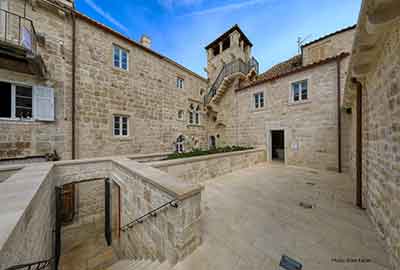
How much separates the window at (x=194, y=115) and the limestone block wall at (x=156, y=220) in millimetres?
7985

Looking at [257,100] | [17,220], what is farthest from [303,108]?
[17,220]

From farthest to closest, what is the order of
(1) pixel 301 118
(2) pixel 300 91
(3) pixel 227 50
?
(3) pixel 227 50 < (2) pixel 300 91 < (1) pixel 301 118

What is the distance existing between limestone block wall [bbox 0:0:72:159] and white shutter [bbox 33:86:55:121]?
0.71 ft

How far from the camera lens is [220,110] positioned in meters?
12.3

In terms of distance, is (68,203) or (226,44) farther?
(226,44)

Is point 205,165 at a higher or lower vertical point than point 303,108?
lower

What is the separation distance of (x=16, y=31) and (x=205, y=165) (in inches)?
323

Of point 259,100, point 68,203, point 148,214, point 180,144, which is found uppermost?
point 259,100

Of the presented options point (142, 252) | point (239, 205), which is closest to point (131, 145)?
point (142, 252)

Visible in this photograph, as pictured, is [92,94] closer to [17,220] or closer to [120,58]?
[120,58]

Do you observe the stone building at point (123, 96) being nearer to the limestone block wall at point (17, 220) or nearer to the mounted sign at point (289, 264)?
the limestone block wall at point (17, 220)

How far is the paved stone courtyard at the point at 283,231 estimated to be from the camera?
6.57ft

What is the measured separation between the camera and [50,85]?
5723 millimetres

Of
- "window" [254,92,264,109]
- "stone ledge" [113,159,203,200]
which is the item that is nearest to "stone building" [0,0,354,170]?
"window" [254,92,264,109]
